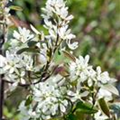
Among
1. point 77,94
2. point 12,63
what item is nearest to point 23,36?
point 12,63

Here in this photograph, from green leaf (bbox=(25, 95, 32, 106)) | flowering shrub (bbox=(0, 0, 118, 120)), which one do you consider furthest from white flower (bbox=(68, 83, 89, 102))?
green leaf (bbox=(25, 95, 32, 106))

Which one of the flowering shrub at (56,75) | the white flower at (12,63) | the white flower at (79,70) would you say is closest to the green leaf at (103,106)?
the flowering shrub at (56,75)

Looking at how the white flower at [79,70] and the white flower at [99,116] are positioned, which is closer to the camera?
the white flower at [79,70]

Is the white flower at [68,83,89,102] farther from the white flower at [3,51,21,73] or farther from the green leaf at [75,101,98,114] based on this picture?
the white flower at [3,51,21,73]

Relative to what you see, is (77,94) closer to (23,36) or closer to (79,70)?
(79,70)

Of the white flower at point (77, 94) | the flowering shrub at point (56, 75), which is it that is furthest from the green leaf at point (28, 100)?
the white flower at point (77, 94)

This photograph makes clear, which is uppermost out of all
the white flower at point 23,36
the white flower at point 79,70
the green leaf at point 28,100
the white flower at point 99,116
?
the white flower at point 23,36

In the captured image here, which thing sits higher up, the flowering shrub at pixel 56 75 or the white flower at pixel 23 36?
the white flower at pixel 23 36

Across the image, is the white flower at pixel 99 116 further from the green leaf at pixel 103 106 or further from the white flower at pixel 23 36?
the white flower at pixel 23 36
